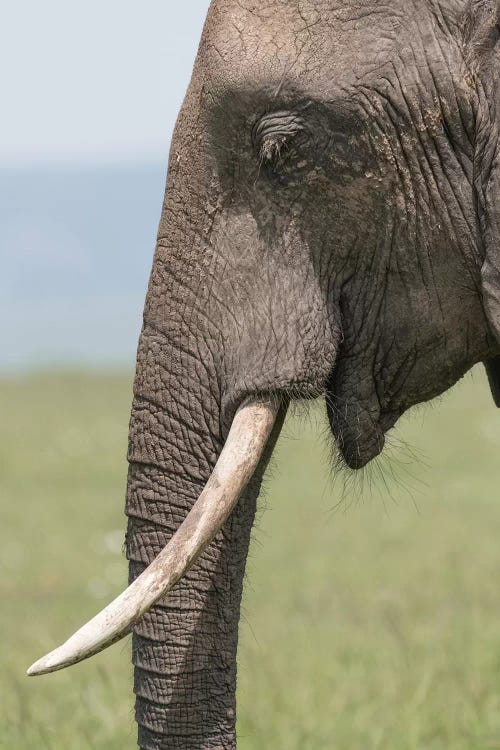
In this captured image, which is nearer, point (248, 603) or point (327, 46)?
point (327, 46)

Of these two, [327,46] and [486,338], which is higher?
[327,46]

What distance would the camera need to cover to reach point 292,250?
3.95 meters

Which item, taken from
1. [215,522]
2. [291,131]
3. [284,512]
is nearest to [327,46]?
[291,131]

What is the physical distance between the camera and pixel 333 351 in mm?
4035

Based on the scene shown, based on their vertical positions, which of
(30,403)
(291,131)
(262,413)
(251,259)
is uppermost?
(30,403)

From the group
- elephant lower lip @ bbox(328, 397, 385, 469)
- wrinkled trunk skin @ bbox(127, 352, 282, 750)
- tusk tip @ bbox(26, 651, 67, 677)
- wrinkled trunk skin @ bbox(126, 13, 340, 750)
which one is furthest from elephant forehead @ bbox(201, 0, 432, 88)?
tusk tip @ bbox(26, 651, 67, 677)

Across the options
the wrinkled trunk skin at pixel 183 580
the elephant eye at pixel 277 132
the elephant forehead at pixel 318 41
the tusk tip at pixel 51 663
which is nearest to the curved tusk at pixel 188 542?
the tusk tip at pixel 51 663

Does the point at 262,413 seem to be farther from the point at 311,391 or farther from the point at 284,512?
the point at 284,512

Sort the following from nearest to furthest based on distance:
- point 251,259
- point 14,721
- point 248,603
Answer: point 251,259
point 14,721
point 248,603

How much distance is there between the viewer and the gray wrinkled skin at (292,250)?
3.86 metres

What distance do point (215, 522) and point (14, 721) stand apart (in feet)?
8.74

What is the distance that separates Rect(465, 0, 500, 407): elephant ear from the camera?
3791 mm

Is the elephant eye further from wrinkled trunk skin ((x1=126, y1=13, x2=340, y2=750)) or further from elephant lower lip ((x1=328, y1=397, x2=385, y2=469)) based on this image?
elephant lower lip ((x1=328, y1=397, x2=385, y2=469))

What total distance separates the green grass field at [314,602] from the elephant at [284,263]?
1.06 feet
